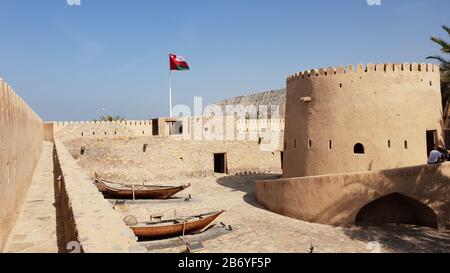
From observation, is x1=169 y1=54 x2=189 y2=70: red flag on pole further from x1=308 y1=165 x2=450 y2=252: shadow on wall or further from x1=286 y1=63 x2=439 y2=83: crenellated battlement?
x1=308 y1=165 x2=450 y2=252: shadow on wall

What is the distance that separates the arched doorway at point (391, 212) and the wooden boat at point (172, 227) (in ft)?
18.1

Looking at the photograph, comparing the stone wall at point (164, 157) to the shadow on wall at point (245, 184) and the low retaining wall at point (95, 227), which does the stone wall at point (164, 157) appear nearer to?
the shadow on wall at point (245, 184)

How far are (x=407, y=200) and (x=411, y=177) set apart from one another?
145 centimetres

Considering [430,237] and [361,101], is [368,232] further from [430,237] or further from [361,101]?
[361,101]

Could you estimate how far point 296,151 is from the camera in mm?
15039

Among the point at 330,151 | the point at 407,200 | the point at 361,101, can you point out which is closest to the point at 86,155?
the point at 330,151

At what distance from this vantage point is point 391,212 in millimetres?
12359

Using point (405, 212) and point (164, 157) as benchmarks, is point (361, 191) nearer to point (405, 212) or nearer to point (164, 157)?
point (405, 212)

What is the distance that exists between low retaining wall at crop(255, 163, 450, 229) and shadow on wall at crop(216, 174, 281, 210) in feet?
8.26

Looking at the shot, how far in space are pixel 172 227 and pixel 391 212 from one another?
7712 mm

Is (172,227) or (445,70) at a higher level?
(445,70)

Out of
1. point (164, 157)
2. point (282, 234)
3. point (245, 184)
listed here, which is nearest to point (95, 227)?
point (282, 234)

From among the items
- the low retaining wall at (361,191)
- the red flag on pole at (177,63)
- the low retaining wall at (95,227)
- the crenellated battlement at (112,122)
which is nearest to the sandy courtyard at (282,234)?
the low retaining wall at (361,191)

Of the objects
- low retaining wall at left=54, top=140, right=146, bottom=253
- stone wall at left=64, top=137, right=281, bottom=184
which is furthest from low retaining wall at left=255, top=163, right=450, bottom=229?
stone wall at left=64, top=137, right=281, bottom=184
